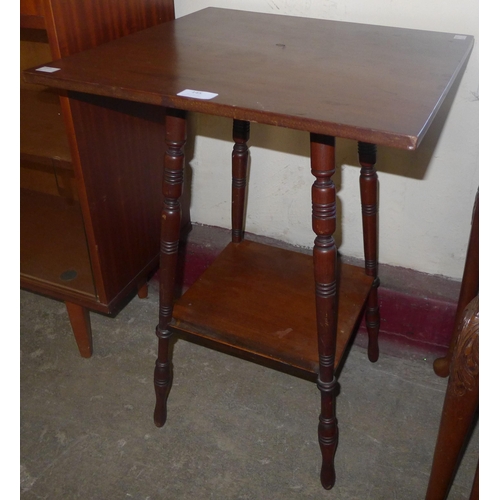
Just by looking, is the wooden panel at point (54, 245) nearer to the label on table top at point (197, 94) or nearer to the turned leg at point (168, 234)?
the turned leg at point (168, 234)

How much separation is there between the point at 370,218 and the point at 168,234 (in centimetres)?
53

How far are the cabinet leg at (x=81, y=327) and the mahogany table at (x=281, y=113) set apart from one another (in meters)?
0.36

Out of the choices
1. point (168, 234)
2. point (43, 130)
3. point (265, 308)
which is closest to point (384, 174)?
point (265, 308)

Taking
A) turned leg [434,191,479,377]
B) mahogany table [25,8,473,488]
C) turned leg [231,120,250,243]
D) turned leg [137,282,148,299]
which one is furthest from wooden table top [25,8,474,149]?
turned leg [137,282,148,299]

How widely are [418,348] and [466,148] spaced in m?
0.63

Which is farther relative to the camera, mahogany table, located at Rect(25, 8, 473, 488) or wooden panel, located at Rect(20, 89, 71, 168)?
wooden panel, located at Rect(20, 89, 71, 168)

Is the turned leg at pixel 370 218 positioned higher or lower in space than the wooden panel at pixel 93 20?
lower

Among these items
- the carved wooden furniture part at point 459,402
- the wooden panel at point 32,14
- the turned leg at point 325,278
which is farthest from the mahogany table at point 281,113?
the carved wooden furniture part at point 459,402

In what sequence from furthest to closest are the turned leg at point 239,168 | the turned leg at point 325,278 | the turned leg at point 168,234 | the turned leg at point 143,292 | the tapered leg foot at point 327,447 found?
the turned leg at point 143,292, the turned leg at point 239,168, the tapered leg foot at point 327,447, the turned leg at point 168,234, the turned leg at point 325,278

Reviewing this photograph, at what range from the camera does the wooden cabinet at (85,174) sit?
127cm

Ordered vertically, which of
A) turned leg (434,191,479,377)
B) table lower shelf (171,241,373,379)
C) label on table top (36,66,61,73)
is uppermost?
label on table top (36,66,61,73)

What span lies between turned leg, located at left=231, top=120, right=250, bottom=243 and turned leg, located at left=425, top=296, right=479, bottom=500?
787 mm

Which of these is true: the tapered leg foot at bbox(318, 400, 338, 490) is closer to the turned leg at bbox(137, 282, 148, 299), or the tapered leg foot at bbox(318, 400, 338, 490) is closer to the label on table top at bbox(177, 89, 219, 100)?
the label on table top at bbox(177, 89, 219, 100)

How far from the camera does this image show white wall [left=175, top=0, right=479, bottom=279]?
→ 55.5 inches
